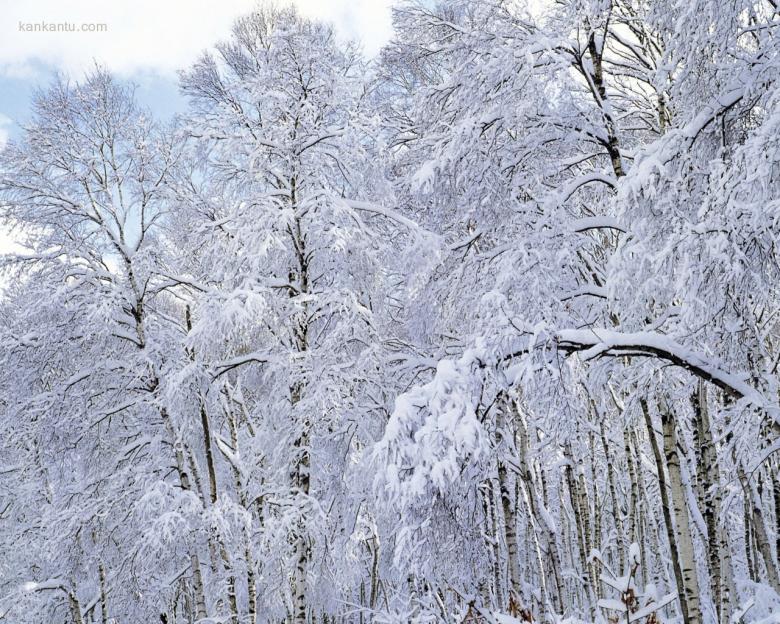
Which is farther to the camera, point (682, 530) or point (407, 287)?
point (407, 287)

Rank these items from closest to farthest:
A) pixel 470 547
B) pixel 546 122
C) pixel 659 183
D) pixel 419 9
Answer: pixel 470 547, pixel 659 183, pixel 546 122, pixel 419 9

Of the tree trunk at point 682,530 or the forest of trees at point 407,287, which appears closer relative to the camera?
the forest of trees at point 407,287

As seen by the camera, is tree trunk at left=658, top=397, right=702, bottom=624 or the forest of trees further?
tree trunk at left=658, top=397, right=702, bottom=624

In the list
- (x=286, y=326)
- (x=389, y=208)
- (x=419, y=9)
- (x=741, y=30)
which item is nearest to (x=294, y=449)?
(x=286, y=326)

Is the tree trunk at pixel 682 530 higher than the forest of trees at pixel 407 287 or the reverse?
the reverse

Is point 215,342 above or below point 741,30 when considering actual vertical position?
below

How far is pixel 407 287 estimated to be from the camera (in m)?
6.63

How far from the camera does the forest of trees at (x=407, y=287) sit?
3.51 meters

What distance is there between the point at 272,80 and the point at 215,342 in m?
3.35

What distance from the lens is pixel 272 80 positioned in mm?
7387

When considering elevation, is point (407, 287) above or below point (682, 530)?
above

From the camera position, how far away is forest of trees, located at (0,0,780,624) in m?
3.51

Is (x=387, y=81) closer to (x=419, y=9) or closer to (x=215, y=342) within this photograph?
(x=419, y=9)

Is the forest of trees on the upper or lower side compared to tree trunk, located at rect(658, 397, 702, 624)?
upper
